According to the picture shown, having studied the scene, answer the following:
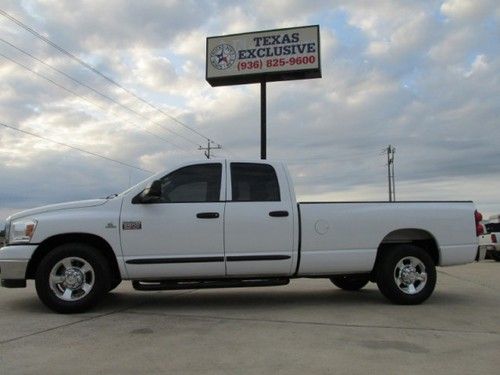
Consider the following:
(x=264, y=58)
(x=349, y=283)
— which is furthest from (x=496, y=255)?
(x=264, y=58)

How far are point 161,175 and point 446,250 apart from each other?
4.05 metres

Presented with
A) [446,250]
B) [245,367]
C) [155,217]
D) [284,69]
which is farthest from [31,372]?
[284,69]

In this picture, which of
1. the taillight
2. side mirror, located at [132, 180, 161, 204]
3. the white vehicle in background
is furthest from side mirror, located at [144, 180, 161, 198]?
the white vehicle in background

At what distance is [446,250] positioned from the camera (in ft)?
26.0

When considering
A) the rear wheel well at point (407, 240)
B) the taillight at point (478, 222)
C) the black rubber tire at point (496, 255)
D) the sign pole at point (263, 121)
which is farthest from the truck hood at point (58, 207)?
the sign pole at point (263, 121)

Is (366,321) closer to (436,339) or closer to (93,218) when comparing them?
(436,339)

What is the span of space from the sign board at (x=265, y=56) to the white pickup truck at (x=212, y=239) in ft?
58.8

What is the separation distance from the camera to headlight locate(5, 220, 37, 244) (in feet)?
23.0

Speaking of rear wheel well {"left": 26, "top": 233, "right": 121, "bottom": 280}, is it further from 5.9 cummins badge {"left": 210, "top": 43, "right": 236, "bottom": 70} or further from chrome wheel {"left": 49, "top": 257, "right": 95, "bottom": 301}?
5.9 cummins badge {"left": 210, "top": 43, "right": 236, "bottom": 70}

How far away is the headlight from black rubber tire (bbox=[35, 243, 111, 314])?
34 centimetres

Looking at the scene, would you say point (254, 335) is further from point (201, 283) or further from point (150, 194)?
point (150, 194)

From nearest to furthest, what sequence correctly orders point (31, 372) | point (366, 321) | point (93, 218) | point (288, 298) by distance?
point (31, 372) < point (366, 321) < point (93, 218) < point (288, 298)

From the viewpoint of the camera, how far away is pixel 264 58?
83.0 feet

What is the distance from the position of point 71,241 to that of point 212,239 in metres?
1.80
